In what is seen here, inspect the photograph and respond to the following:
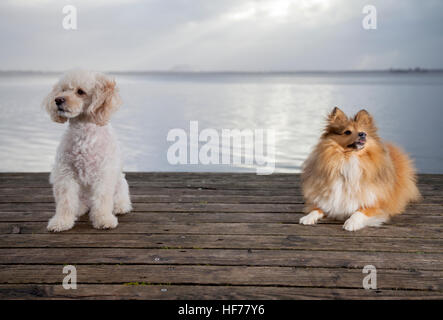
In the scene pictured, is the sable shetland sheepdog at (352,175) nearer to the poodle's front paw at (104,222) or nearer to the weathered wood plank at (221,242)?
the weathered wood plank at (221,242)

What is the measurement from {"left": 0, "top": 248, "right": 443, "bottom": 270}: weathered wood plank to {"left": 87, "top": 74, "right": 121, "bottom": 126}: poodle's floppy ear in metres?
0.88

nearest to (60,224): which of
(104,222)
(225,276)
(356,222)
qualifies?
(104,222)

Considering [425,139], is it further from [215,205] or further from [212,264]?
[212,264]

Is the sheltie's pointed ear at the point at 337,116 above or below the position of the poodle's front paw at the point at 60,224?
above

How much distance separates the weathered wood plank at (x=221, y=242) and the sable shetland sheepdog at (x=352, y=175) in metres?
0.29

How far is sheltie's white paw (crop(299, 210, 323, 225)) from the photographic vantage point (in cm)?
293

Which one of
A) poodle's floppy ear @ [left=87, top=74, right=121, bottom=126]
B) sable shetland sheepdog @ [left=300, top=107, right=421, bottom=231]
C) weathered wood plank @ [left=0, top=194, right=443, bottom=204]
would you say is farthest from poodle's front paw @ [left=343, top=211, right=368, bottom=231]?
poodle's floppy ear @ [left=87, top=74, right=121, bottom=126]

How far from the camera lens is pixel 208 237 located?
2.68 m

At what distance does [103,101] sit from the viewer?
266 cm

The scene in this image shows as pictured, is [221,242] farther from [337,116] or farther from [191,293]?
[337,116]

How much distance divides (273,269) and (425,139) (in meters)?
7.59

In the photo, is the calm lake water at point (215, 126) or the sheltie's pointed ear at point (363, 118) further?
the calm lake water at point (215, 126)

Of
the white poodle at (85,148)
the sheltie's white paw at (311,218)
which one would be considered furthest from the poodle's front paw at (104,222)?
the sheltie's white paw at (311,218)

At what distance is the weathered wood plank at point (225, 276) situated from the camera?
6.75 ft
